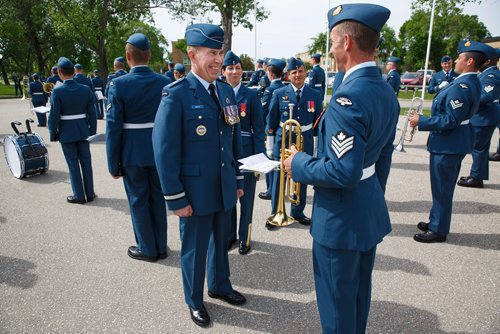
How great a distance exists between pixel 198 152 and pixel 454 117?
128 inches

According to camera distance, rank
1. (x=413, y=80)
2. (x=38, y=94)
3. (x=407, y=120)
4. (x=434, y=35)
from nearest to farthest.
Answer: (x=407, y=120) → (x=38, y=94) → (x=413, y=80) → (x=434, y=35)

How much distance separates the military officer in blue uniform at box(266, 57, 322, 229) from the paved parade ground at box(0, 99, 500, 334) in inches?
25.5

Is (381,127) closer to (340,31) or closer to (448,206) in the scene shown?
(340,31)

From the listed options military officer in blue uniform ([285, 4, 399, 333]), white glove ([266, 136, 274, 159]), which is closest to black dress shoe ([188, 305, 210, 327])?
military officer in blue uniform ([285, 4, 399, 333])

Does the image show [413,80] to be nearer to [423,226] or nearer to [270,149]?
[423,226]

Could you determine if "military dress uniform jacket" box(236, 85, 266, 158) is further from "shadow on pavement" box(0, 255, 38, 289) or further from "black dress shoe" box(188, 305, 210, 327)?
"shadow on pavement" box(0, 255, 38, 289)

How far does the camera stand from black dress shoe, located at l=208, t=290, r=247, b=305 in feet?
10.9

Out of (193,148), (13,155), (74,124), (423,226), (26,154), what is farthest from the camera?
(13,155)

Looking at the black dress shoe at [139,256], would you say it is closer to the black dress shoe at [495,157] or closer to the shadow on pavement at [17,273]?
the shadow on pavement at [17,273]

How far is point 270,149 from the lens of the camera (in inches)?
202

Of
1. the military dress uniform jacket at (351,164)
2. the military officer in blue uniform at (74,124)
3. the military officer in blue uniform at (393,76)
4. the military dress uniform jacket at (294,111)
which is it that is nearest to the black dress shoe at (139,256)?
the military dress uniform jacket at (294,111)

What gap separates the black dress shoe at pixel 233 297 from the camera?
10.9 feet

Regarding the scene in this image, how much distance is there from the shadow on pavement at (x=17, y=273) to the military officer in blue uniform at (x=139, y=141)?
106cm

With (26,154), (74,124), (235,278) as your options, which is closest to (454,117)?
(235,278)
